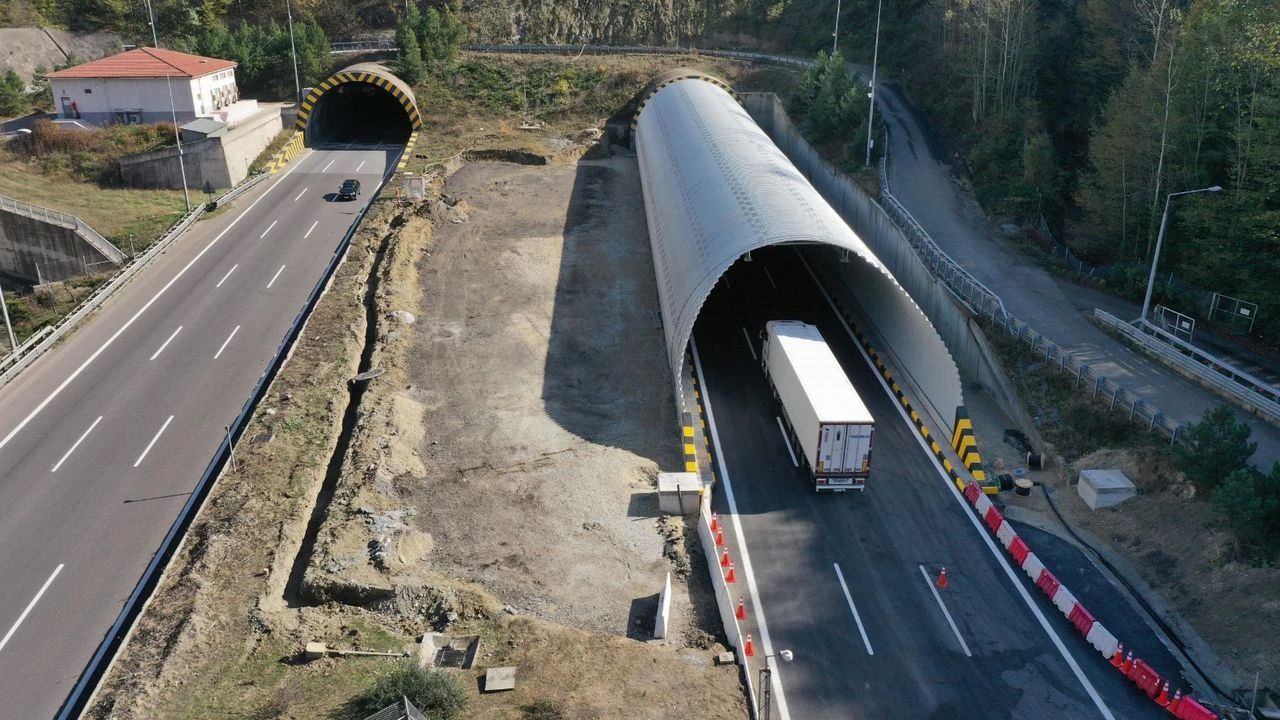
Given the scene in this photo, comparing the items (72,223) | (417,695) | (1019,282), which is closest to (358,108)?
(72,223)

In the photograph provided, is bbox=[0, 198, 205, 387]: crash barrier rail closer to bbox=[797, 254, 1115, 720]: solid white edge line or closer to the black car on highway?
the black car on highway

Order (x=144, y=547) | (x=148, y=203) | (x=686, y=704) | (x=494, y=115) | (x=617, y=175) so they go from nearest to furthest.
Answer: (x=686, y=704), (x=144, y=547), (x=148, y=203), (x=617, y=175), (x=494, y=115)

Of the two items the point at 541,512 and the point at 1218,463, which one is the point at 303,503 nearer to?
the point at 541,512

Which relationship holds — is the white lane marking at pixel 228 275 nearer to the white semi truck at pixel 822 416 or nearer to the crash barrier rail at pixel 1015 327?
the white semi truck at pixel 822 416

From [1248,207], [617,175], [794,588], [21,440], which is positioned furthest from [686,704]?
[617,175]

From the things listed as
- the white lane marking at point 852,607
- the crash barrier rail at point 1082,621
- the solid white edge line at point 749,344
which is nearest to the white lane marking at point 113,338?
the solid white edge line at point 749,344

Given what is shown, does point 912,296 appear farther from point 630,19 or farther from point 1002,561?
point 630,19

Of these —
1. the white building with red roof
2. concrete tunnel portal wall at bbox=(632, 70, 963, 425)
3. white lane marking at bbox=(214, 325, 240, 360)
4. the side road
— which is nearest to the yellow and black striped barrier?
the white building with red roof
